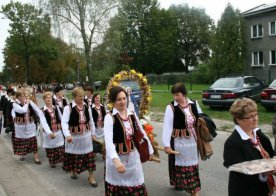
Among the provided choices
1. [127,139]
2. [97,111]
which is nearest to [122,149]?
[127,139]

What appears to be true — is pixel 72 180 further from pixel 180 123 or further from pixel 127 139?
pixel 127 139

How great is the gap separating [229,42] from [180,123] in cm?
3122

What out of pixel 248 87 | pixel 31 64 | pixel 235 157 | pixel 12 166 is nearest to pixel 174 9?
pixel 31 64

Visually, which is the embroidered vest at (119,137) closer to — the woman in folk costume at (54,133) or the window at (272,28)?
the woman in folk costume at (54,133)

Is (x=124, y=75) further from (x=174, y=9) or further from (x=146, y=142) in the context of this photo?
(x=174, y=9)

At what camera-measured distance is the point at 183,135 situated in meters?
5.93

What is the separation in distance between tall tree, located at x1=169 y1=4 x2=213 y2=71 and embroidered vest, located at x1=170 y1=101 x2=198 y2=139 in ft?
196

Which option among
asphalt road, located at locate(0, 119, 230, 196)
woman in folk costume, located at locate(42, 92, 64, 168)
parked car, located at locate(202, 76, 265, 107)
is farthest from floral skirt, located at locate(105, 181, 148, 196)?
parked car, located at locate(202, 76, 265, 107)

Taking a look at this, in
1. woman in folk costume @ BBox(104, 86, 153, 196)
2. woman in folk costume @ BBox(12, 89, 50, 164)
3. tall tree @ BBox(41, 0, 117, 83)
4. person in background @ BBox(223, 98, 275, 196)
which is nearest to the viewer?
person in background @ BBox(223, 98, 275, 196)

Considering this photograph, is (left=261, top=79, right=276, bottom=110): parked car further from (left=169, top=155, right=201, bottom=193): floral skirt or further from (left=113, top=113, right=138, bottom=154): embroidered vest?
(left=113, top=113, right=138, bottom=154): embroidered vest

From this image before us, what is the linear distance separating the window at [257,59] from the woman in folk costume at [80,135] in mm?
31937

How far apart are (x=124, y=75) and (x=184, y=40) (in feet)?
196

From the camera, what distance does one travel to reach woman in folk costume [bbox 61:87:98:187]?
7152 millimetres

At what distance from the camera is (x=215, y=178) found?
7215mm
